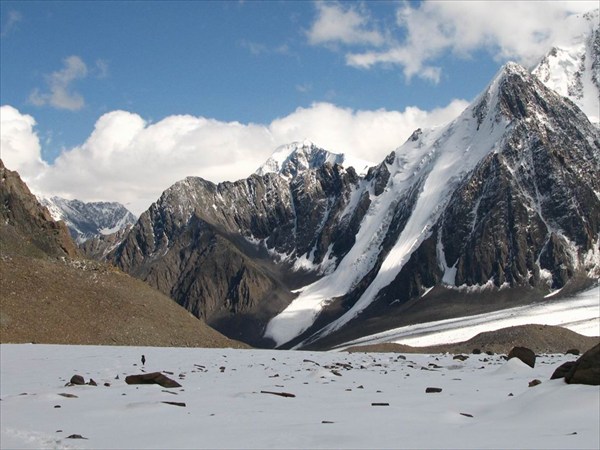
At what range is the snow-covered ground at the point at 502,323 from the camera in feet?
529

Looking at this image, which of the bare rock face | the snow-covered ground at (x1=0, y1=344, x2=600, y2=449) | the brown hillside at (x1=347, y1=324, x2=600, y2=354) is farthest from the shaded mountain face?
the bare rock face

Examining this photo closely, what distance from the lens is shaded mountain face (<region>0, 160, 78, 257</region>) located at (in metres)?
78.4

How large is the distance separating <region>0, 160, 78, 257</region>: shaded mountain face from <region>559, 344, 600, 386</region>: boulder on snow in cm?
6996

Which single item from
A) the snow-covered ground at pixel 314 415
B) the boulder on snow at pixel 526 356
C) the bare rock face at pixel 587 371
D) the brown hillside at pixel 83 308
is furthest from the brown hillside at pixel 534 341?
the bare rock face at pixel 587 371

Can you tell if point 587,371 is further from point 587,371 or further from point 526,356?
point 526,356

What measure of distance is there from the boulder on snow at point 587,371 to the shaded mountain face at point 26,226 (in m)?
70.0

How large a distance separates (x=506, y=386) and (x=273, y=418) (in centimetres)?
944

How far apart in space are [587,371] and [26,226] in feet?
297

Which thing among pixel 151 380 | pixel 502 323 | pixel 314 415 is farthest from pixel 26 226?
pixel 502 323

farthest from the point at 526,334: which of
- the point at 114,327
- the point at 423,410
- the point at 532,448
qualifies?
the point at 532,448

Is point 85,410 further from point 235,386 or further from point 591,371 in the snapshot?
point 591,371

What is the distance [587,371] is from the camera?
14.4 meters

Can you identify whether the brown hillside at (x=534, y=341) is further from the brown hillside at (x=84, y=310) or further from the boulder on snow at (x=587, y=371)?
the boulder on snow at (x=587, y=371)

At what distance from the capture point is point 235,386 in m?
22.0
